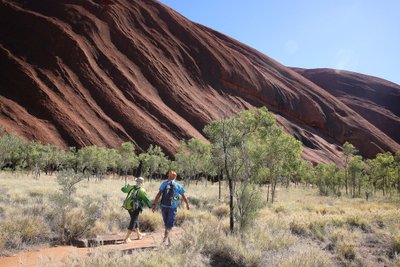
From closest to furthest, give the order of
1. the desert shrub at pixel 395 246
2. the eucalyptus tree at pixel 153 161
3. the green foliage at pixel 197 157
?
1. the desert shrub at pixel 395 246
2. the green foliage at pixel 197 157
3. the eucalyptus tree at pixel 153 161

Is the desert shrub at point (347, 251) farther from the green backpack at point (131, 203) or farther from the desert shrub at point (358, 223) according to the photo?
the green backpack at point (131, 203)

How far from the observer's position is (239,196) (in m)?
10.8

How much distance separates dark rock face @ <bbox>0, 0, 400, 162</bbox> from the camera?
59.5 metres

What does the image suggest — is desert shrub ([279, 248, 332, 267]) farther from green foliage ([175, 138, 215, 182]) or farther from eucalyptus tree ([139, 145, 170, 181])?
eucalyptus tree ([139, 145, 170, 181])

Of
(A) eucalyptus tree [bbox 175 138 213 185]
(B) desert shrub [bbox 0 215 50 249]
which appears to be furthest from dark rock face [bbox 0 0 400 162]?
(B) desert shrub [bbox 0 215 50 249]

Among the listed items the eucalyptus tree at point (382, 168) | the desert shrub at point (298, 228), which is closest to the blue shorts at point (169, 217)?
the desert shrub at point (298, 228)

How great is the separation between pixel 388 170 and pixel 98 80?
51.5 meters

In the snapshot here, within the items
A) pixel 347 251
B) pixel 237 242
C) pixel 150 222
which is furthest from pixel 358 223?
pixel 150 222

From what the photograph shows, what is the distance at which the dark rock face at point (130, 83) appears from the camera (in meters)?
59.5

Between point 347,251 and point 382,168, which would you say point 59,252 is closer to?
point 347,251

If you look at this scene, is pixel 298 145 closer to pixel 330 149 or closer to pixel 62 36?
pixel 62 36

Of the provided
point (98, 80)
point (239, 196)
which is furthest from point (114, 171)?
point (239, 196)

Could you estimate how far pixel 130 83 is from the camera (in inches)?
2788

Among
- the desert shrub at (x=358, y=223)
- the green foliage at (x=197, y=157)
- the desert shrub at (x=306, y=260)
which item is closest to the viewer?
the desert shrub at (x=306, y=260)
